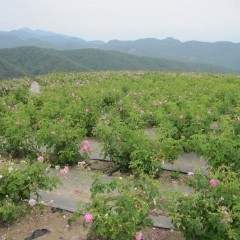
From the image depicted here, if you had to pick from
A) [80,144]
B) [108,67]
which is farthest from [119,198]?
[108,67]

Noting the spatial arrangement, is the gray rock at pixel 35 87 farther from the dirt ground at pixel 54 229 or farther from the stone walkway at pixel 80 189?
the dirt ground at pixel 54 229

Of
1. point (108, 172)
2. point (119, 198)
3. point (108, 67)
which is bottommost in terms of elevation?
point (108, 67)

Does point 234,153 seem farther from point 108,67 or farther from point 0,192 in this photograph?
point 108,67

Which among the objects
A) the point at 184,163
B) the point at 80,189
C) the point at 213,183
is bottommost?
the point at 80,189

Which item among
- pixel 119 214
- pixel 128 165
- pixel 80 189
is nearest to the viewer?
pixel 119 214

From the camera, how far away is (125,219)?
13.8 ft

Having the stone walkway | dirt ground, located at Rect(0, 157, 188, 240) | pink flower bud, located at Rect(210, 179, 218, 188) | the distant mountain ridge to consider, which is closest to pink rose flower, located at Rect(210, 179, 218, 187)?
pink flower bud, located at Rect(210, 179, 218, 188)

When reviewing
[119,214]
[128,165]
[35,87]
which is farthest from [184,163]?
[35,87]

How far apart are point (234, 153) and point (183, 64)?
493 feet

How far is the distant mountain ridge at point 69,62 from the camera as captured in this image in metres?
98.8

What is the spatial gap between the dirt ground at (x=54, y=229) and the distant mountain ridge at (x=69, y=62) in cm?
7545

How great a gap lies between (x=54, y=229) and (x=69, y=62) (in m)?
103

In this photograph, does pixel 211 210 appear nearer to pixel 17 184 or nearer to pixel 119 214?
pixel 119 214

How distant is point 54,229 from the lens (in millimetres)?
5250
